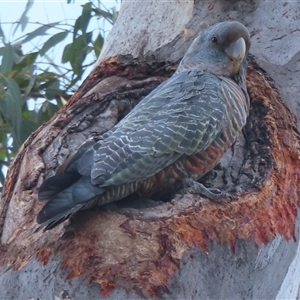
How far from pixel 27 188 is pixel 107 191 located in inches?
12.3

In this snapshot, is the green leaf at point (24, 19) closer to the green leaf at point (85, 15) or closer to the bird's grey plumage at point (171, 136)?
the green leaf at point (85, 15)

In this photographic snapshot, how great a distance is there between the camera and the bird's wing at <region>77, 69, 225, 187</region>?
183cm

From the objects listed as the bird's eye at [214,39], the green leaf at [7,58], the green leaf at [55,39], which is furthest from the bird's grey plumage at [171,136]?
the green leaf at [55,39]

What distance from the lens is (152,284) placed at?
5.45ft

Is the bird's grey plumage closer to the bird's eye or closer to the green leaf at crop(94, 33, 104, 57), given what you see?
the bird's eye

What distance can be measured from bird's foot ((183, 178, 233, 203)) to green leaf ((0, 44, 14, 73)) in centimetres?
143

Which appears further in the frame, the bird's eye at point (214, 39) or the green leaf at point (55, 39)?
the green leaf at point (55, 39)

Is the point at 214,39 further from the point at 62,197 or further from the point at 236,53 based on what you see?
the point at 62,197

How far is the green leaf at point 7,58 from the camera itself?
3.09 meters

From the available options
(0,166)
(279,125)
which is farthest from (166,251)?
(0,166)

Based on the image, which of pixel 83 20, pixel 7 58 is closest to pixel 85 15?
pixel 83 20

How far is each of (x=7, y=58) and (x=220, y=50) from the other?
1.19 metres

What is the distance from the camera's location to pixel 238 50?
2.27 meters

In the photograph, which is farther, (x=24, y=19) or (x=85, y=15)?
(x=85, y=15)
